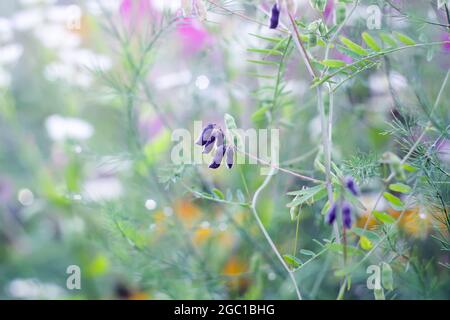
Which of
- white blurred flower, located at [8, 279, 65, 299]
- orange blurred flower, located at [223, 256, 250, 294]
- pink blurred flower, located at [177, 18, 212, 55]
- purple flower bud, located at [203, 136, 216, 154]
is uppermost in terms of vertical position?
pink blurred flower, located at [177, 18, 212, 55]

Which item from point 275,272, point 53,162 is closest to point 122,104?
point 275,272

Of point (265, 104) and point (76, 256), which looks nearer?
point (265, 104)

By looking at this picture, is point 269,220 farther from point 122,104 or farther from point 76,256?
point 76,256

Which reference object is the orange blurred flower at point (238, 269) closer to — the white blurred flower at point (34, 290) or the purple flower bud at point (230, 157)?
the white blurred flower at point (34, 290)

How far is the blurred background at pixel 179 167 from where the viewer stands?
783mm

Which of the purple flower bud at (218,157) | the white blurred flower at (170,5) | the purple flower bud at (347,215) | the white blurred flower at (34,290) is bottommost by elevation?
the white blurred flower at (34,290)

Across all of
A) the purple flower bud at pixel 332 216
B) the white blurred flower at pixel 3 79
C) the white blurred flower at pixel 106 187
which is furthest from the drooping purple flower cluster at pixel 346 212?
the white blurred flower at pixel 3 79

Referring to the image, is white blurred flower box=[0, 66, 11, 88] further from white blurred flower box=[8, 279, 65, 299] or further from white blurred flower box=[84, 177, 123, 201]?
white blurred flower box=[8, 279, 65, 299]

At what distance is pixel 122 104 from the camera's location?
0.90 metres

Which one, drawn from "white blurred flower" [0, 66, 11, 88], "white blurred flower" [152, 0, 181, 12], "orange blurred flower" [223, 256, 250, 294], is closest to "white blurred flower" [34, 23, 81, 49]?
"white blurred flower" [0, 66, 11, 88]

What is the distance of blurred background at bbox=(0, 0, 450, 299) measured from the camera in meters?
0.78
